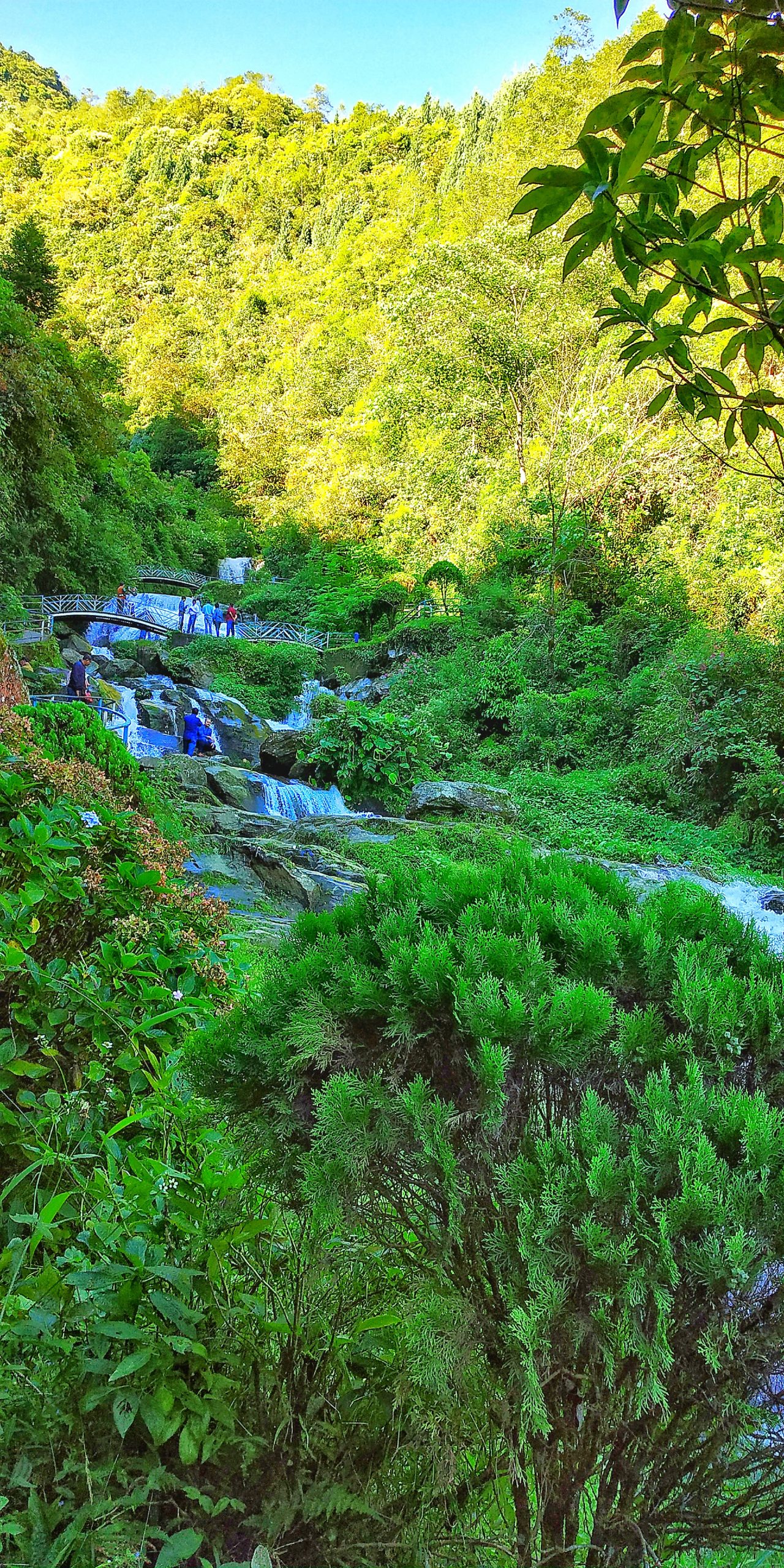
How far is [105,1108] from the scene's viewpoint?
1979 millimetres

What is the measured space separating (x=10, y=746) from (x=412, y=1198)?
71.5 inches

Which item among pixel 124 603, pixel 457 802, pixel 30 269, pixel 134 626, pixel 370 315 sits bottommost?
pixel 457 802

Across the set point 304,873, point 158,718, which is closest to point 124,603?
point 158,718

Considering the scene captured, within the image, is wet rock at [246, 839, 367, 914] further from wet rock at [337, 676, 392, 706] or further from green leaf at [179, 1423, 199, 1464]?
wet rock at [337, 676, 392, 706]

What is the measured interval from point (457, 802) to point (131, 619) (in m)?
13.3

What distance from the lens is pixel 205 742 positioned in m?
14.7

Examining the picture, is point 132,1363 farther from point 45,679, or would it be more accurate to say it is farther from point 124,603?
point 124,603

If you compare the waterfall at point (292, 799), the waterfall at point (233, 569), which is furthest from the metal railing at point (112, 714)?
the waterfall at point (233, 569)

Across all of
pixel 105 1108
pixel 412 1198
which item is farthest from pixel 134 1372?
pixel 105 1108

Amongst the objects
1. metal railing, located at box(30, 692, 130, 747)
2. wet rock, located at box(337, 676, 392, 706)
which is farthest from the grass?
metal railing, located at box(30, 692, 130, 747)

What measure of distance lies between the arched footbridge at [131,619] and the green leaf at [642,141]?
57.5ft

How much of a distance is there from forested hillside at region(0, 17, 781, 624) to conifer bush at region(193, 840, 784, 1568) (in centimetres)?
1399

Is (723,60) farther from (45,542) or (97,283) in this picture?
(97,283)

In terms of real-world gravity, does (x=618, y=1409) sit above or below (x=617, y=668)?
below
